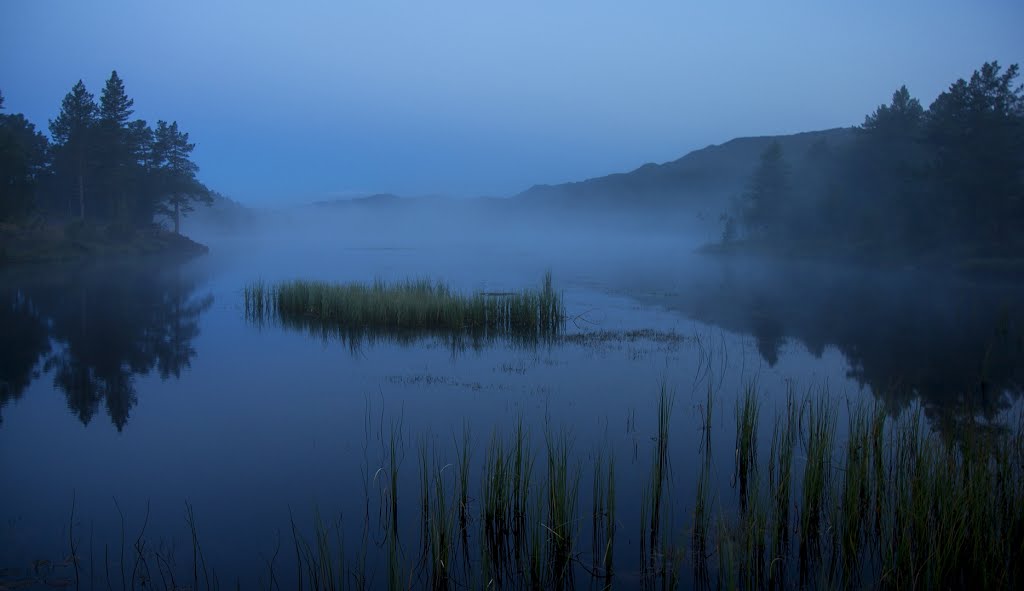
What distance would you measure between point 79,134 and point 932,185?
2573 inches

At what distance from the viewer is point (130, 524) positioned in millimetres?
7070

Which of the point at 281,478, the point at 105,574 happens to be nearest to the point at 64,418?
the point at 281,478

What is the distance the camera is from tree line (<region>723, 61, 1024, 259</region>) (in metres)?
41.7

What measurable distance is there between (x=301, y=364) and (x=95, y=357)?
16.8 ft

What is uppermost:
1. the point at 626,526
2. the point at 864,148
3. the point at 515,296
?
the point at 864,148

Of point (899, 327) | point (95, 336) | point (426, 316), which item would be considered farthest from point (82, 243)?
point (899, 327)

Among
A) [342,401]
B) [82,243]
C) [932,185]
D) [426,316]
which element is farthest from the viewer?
[82,243]

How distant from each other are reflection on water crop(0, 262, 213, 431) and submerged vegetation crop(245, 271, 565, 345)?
12.3 ft

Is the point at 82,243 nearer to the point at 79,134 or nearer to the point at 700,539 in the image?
the point at 79,134

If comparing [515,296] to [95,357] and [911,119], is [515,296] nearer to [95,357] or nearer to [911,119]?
[95,357]

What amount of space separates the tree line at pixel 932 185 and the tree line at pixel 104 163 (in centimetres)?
5996

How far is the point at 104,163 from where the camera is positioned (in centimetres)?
5516

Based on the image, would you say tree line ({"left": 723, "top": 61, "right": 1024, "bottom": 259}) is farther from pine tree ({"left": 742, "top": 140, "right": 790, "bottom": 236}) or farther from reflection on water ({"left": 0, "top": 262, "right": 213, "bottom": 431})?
reflection on water ({"left": 0, "top": 262, "right": 213, "bottom": 431})

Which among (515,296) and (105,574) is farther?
(515,296)
